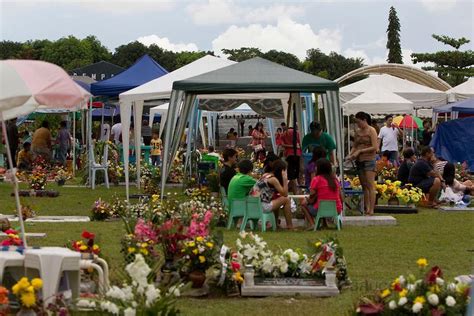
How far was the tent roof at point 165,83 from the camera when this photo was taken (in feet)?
66.2

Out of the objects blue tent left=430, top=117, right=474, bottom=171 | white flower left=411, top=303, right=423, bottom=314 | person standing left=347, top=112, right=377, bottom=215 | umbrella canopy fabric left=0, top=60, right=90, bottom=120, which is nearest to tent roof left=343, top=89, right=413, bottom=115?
blue tent left=430, top=117, right=474, bottom=171

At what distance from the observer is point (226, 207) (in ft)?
51.2

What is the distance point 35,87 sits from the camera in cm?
859

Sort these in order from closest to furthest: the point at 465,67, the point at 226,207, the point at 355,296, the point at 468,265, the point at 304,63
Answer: the point at 355,296 < the point at 468,265 < the point at 226,207 < the point at 465,67 < the point at 304,63

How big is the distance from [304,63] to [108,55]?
3084 centimetres

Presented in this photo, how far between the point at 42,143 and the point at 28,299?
2219cm

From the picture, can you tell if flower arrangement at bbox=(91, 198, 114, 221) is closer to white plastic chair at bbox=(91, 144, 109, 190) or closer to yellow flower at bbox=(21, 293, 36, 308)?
white plastic chair at bbox=(91, 144, 109, 190)

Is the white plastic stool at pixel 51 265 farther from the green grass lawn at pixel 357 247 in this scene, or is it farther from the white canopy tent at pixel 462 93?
the white canopy tent at pixel 462 93

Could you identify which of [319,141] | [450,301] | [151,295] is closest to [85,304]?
[151,295]

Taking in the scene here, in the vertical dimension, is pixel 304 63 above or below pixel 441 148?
above

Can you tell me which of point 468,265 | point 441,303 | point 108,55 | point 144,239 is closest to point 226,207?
point 468,265

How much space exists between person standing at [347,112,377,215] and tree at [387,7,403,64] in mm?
65375

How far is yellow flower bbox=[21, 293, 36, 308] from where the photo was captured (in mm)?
7062

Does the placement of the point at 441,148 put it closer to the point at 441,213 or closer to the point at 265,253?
the point at 441,213
